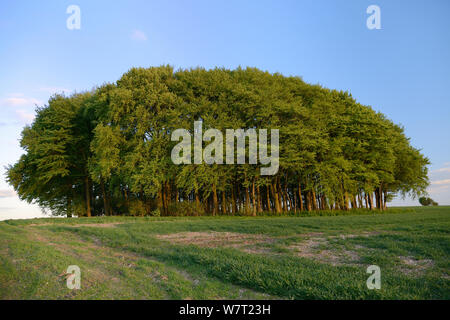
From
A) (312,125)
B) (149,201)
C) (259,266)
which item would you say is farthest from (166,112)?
(259,266)

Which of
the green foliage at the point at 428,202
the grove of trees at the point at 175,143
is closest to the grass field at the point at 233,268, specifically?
the grove of trees at the point at 175,143

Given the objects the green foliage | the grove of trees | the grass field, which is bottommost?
the green foliage

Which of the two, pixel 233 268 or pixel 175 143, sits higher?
pixel 175 143

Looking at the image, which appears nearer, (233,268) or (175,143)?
(233,268)

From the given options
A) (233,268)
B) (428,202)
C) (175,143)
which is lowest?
(428,202)

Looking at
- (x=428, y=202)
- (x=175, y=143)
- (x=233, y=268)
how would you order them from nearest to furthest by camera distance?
1. (x=233, y=268)
2. (x=175, y=143)
3. (x=428, y=202)

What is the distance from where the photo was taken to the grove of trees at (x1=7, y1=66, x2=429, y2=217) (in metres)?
29.0

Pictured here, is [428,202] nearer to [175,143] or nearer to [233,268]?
[175,143]

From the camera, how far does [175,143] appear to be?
2948 centimetres

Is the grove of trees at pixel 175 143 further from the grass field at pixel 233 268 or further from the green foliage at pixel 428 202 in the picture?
the green foliage at pixel 428 202

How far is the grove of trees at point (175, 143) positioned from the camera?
29000 mm

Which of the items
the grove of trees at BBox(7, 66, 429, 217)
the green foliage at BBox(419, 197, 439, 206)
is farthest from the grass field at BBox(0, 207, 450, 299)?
the green foliage at BBox(419, 197, 439, 206)

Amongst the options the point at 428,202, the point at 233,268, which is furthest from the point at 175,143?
Answer: the point at 428,202

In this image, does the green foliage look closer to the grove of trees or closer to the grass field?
the grove of trees
